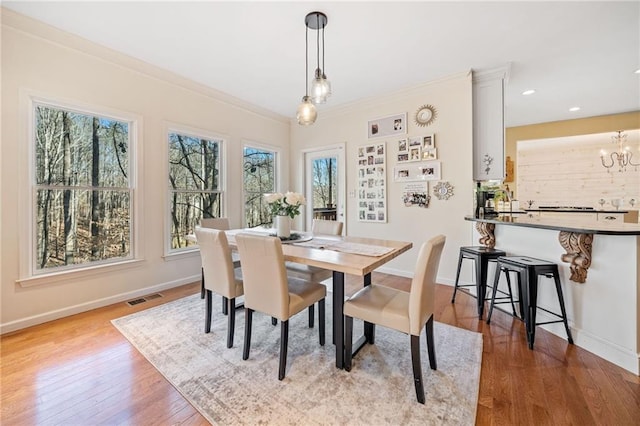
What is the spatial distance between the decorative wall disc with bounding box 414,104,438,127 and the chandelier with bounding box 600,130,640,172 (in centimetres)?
403

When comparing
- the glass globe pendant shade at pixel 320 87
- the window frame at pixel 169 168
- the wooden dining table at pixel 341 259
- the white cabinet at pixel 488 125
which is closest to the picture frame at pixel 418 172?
the white cabinet at pixel 488 125

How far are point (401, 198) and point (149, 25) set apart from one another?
3.49 metres

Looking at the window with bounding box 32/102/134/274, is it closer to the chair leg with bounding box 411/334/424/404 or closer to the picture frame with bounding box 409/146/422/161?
the chair leg with bounding box 411/334/424/404

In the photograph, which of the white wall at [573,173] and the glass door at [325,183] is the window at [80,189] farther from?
the white wall at [573,173]

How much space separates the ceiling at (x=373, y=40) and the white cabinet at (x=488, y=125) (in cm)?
22

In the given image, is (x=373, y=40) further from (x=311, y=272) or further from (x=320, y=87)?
(x=311, y=272)

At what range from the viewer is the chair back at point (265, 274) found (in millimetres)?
1664

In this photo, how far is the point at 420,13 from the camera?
2291 mm

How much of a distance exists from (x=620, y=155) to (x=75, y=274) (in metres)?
8.54

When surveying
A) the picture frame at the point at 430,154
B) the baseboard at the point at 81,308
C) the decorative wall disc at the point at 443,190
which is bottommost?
the baseboard at the point at 81,308

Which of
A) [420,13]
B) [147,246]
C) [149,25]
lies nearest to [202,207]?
[147,246]

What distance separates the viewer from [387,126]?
403 cm

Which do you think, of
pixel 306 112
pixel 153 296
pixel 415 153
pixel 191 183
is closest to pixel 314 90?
pixel 306 112

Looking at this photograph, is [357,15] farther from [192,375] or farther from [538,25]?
[192,375]
